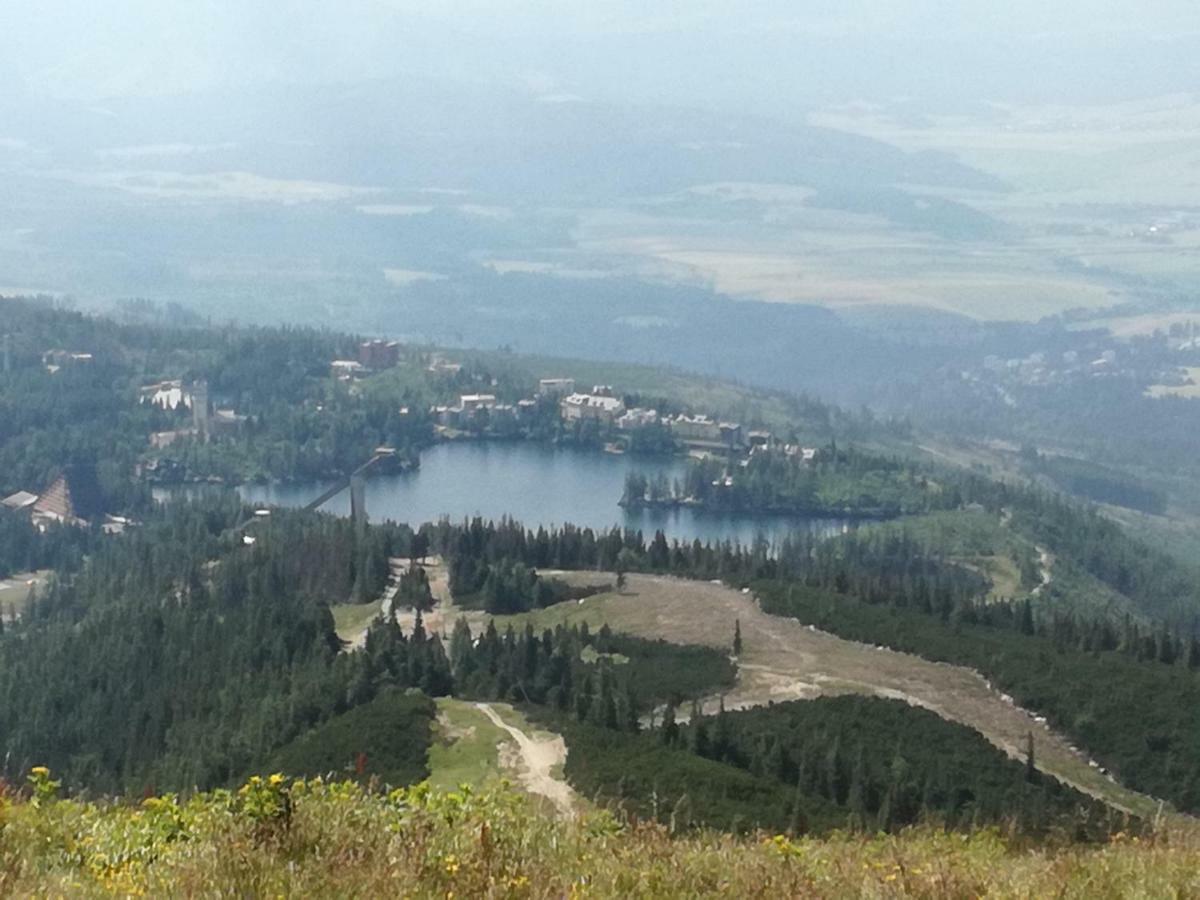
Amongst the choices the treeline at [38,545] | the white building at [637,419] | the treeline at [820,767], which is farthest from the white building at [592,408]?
the treeline at [820,767]

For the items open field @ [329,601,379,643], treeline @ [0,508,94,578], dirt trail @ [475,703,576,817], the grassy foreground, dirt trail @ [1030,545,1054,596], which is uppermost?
the grassy foreground

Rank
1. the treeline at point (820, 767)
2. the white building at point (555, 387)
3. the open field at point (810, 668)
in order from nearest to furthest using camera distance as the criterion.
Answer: the treeline at point (820, 767), the open field at point (810, 668), the white building at point (555, 387)

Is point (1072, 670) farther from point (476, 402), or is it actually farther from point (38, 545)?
point (476, 402)

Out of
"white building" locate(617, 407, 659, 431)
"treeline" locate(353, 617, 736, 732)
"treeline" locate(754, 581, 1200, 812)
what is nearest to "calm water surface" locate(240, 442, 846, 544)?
"white building" locate(617, 407, 659, 431)

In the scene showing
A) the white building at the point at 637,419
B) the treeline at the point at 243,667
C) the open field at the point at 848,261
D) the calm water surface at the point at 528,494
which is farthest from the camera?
the open field at the point at 848,261

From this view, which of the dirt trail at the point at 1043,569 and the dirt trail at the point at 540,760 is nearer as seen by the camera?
the dirt trail at the point at 540,760

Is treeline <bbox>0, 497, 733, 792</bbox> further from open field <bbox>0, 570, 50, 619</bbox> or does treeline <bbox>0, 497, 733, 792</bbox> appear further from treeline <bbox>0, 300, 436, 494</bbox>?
treeline <bbox>0, 300, 436, 494</bbox>

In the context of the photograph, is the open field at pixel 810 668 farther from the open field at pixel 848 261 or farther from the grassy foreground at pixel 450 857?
the open field at pixel 848 261
